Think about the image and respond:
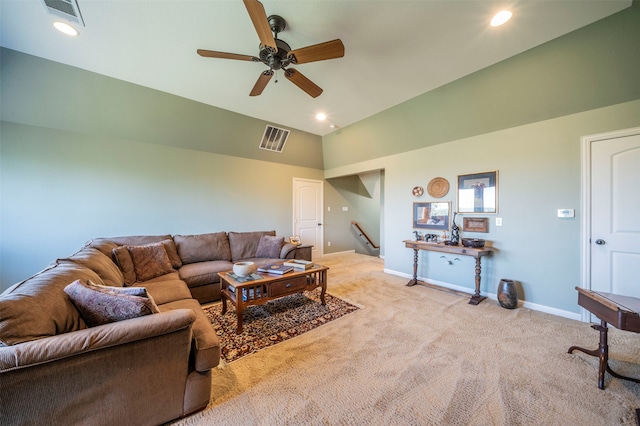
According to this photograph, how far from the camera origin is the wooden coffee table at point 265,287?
2359 mm

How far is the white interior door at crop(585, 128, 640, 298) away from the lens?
2371mm

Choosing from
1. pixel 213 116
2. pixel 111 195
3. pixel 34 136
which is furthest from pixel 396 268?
pixel 34 136

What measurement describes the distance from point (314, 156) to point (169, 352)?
16.6 ft

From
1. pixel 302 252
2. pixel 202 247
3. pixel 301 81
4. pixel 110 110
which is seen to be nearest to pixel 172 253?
pixel 202 247

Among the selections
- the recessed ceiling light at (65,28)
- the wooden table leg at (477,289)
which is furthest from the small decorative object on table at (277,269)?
the recessed ceiling light at (65,28)

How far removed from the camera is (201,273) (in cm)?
313

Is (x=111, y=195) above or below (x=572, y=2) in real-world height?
below

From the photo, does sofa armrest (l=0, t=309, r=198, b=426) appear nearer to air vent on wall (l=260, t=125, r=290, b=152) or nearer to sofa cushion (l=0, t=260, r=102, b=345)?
sofa cushion (l=0, t=260, r=102, b=345)

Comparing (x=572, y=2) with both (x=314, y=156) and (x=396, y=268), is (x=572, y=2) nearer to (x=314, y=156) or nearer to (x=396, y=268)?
(x=396, y=268)

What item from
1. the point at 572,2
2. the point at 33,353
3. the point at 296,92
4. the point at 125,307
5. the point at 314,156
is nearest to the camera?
the point at 33,353

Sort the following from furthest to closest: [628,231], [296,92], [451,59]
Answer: [296,92] < [451,59] < [628,231]

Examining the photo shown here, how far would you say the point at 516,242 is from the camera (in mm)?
3107

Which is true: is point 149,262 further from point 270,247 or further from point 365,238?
point 365,238

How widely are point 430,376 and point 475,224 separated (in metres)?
2.55
